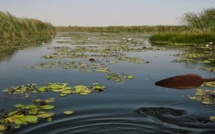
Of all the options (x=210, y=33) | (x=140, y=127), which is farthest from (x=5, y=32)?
(x=140, y=127)

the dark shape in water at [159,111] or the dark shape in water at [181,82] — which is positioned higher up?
the dark shape in water at [181,82]

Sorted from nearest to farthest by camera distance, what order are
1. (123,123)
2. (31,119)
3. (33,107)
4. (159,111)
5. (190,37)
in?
(31,119), (123,123), (33,107), (159,111), (190,37)

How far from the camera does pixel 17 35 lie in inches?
952

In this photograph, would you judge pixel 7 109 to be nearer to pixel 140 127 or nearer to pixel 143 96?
pixel 140 127

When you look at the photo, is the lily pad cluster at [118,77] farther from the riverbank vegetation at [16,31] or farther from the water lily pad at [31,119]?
the riverbank vegetation at [16,31]

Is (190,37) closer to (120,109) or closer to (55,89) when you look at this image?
(55,89)

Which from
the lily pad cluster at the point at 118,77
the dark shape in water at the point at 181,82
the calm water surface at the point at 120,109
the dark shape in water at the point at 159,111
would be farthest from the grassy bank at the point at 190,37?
the dark shape in water at the point at 181,82

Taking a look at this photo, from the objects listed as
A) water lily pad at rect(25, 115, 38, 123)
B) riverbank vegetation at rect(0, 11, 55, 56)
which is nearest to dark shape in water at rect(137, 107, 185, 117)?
water lily pad at rect(25, 115, 38, 123)

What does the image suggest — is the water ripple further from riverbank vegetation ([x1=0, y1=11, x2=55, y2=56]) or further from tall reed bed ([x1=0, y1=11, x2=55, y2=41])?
tall reed bed ([x1=0, y1=11, x2=55, y2=41])

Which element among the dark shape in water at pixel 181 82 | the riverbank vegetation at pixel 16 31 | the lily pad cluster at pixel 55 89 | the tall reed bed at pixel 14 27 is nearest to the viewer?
the dark shape in water at pixel 181 82

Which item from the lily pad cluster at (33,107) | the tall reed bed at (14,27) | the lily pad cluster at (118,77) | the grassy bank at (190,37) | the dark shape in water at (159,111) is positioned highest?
the tall reed bed at (14,27)

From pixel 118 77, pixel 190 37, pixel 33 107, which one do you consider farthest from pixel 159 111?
pixel 190 37

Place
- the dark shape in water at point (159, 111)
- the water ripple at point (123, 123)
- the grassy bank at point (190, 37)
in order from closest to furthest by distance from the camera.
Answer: the water ripple at point (123, 123), the dark shape in water at point (159, 111), the grassy bank at point (190, 37)

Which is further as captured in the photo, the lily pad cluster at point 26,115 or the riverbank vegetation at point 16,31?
the riverbank vegetation at point 16,31
